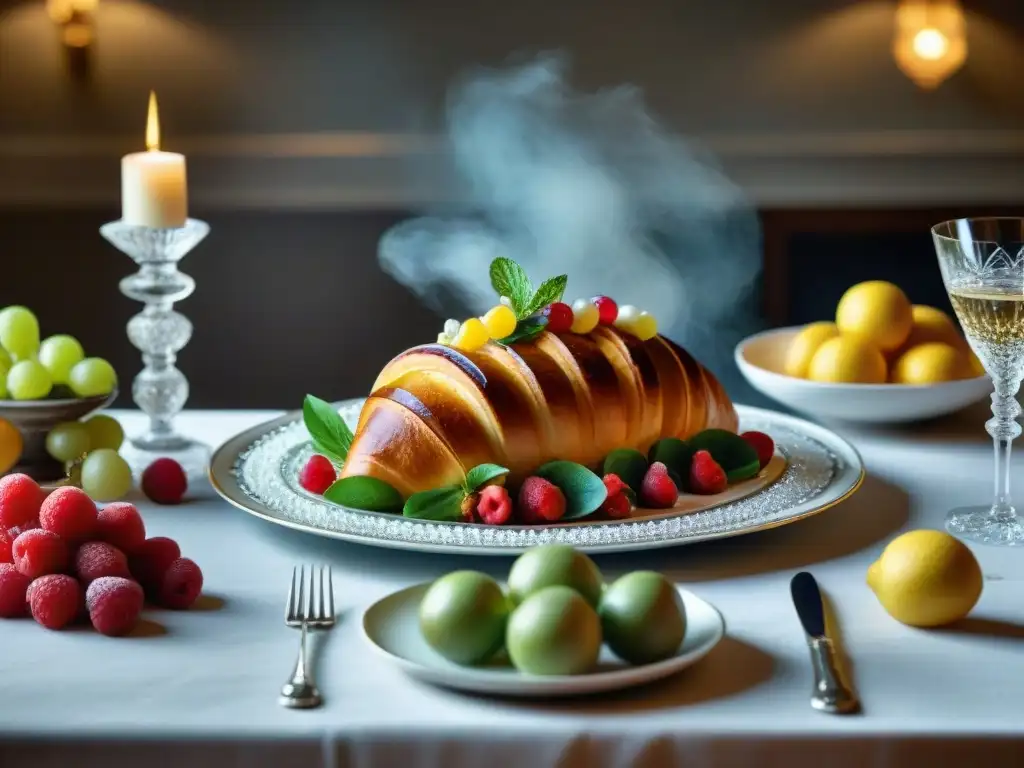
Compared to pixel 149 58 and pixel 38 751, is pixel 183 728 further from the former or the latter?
pixel 149 58

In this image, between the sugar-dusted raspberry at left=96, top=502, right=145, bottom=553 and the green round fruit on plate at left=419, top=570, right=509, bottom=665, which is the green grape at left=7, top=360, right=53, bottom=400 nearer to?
the sugar-dusted raspberry at left=96, top=502, right=145, bottom=553

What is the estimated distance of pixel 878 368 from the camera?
1646 millimetres

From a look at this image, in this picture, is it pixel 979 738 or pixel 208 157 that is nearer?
pixel 979 738

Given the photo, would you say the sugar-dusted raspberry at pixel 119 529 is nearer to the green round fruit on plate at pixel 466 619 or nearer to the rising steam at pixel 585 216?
the green round fruit on plate at pixel 466 619

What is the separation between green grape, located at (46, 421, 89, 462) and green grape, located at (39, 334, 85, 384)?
0.06 meters

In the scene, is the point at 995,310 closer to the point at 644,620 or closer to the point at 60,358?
the point at 644,620

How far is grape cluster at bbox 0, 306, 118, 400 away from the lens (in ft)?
4.46

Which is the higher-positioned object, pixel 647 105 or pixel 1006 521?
pixel 647 105

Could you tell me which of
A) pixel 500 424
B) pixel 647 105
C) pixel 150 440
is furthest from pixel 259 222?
pixel 500 424

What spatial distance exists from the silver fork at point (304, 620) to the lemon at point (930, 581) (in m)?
0.42

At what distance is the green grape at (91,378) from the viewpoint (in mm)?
1382

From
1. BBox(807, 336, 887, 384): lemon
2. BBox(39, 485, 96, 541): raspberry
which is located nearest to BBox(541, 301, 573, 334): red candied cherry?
BBox(807, 336, 887, 384): lemon

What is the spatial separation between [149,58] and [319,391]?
1136mm

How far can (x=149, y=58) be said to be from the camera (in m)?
3.99
